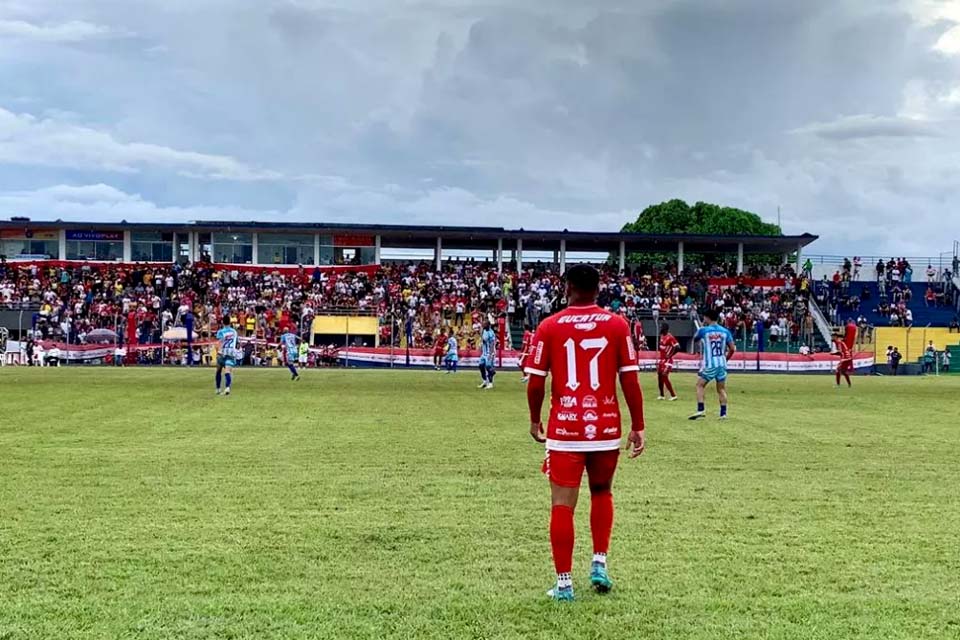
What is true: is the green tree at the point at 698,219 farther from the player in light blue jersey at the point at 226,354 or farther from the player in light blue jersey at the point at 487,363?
the player in light blue jersey at the point at 226,354

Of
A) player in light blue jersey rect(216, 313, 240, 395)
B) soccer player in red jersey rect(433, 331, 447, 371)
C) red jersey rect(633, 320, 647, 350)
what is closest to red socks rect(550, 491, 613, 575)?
player in light blue jersey rect(216, 313, 240, 395)

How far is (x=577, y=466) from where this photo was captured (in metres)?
6.09

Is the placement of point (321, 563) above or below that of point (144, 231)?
below

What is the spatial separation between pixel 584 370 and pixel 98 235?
2545 inches

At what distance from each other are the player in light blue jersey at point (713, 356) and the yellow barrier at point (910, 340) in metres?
32.9

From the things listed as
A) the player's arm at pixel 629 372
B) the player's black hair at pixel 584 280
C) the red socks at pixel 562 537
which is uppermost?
the player's black hair at pixel 584 280

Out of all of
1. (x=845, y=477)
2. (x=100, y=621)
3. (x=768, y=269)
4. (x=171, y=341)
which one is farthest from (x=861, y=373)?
(x=100, y=621)

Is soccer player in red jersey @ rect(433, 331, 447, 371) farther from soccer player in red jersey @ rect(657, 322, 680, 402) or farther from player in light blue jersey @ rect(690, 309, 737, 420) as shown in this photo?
player in light blue jersey @ rect(690, 309, 737, 420)

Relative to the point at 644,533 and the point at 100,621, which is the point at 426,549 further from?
the point at 100,621

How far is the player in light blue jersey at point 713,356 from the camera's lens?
18.4 m

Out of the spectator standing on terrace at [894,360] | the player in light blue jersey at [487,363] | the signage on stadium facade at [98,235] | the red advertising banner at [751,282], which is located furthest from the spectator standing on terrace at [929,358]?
the signage on stadium facade at [98,235]

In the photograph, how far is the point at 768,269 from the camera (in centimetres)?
6500

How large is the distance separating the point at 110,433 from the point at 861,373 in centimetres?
3973

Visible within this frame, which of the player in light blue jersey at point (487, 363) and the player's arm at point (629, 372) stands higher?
the player's arm at point (629, 372)
